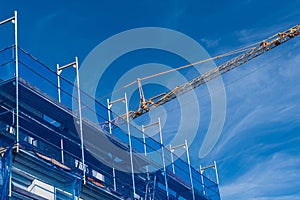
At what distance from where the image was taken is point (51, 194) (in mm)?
24141

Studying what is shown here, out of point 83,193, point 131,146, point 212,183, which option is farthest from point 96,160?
point 212,183

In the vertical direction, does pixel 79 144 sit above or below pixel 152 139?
below

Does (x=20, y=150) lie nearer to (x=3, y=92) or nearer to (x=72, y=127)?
(x=3, y=92)

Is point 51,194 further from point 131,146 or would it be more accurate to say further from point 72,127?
point 131,146

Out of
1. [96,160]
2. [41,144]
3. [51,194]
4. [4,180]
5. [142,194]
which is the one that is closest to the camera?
[4,180]

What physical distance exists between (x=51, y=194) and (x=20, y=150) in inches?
122

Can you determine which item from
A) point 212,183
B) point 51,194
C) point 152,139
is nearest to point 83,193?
point 51,194

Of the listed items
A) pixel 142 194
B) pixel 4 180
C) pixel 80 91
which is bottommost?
pixel 4 180

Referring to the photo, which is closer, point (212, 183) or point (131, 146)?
point (131, 146)

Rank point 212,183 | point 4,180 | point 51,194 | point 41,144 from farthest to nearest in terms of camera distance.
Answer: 1. point 212,183
2. point 41,144
3. point 51,194
4. point 4,180

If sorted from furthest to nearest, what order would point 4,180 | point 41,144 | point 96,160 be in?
point 96,160 < point 41,144 < point 4,180

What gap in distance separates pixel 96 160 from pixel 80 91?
3.82 meters

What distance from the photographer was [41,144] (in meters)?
27.0

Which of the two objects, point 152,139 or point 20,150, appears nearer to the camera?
point 20,150
